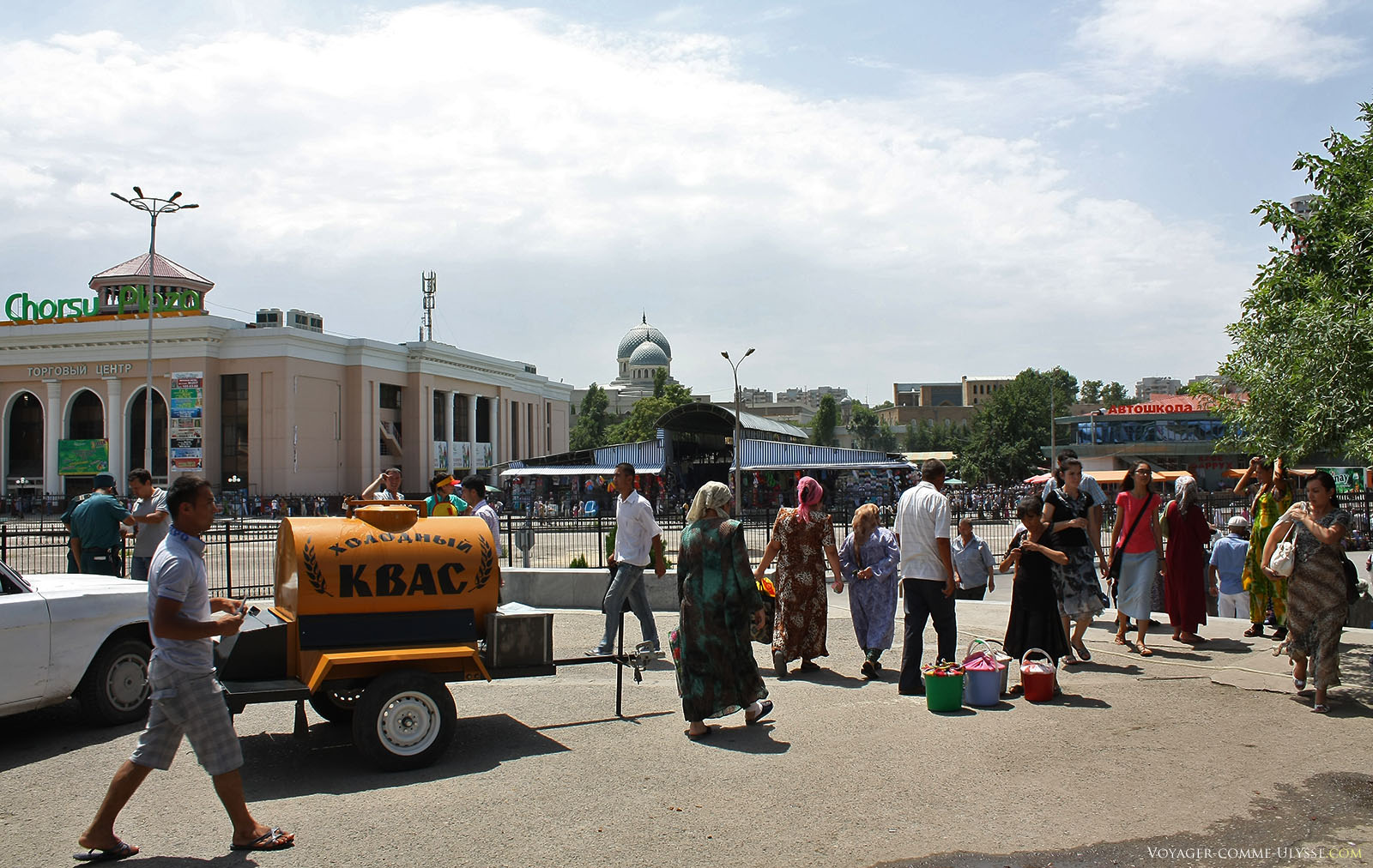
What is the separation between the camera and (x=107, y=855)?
457cm

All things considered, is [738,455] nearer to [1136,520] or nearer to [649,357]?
[1136,520]

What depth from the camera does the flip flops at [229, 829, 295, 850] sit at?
4621 mm

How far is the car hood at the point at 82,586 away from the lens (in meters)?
6.95

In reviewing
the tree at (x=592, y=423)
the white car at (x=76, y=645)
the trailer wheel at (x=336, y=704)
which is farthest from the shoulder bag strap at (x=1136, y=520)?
the tree at (x=592, y=423)

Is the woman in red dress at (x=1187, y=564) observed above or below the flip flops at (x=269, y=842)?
above

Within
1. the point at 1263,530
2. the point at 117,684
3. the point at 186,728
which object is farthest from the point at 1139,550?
the point at 117,684

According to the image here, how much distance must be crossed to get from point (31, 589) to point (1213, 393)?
15683mm

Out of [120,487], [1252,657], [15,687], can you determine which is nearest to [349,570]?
[15,687]

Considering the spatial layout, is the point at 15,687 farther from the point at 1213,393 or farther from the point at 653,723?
the point at 1213,393

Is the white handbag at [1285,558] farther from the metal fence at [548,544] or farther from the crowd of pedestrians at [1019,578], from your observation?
the metal fence at [548,544]

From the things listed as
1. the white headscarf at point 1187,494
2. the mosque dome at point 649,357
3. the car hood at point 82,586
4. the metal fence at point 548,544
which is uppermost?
the mosque dome at point 649,357

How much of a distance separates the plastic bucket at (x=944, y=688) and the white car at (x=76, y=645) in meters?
5.45

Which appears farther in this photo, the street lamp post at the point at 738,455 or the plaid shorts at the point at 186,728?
the street lamp post at the point at 738,455

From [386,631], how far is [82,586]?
2.82 m
